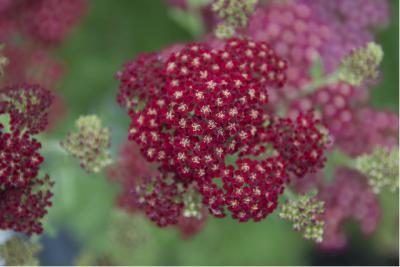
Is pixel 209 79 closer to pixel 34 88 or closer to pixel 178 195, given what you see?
pixel 178 195

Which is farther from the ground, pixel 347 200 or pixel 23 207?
pixel 347 200

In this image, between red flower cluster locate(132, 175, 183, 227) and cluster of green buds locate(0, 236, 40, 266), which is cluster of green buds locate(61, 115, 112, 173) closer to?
red flower cluster locate(132, 175, 183, 227)

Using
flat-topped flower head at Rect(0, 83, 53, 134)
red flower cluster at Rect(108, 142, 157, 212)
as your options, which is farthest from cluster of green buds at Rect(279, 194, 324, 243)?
flat-topped flower head at Rect(0, 83, 53, 134)

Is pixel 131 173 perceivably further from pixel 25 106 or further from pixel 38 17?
pixel 38 17

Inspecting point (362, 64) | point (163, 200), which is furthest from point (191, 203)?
point (362, 64)

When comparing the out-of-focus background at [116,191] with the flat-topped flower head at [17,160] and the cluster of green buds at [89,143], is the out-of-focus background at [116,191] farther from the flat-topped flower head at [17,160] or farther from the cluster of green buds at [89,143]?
the flat-topped flower head at [17,160]
